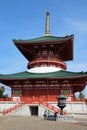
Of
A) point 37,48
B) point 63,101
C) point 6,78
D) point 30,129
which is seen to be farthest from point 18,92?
point 30,129

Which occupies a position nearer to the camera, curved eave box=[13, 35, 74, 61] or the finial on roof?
curved eave box=[13, 35, 74, 61]

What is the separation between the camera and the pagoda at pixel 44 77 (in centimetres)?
4444

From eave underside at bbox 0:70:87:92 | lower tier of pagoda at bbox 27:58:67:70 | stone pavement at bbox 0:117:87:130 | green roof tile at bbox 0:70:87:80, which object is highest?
lower tier of pagoda at bbox 27:58:67:70

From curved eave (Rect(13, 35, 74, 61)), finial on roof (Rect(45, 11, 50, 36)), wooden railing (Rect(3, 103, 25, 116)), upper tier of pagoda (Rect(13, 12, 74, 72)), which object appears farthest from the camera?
finial on roof (Rect(45, 11, 50, 36))

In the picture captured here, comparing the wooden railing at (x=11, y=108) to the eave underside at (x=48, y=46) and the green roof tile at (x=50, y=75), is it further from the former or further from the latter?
the eave underside at (x=48, y=46)

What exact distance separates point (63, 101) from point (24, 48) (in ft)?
74.0

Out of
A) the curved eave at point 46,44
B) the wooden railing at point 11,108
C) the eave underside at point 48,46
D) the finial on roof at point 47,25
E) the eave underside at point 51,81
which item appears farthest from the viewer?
the finial on roof at point 47,25

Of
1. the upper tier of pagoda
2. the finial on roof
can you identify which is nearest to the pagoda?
the upper tier of pagoda

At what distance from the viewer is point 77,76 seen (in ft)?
140

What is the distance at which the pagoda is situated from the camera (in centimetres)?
4444

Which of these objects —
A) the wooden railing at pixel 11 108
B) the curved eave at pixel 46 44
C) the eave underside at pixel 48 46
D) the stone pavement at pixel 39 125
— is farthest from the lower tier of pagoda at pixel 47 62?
the stone pavement at pixel 39 125

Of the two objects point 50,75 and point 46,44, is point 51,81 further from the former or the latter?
point 46,44

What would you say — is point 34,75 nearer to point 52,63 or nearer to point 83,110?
point 52,63

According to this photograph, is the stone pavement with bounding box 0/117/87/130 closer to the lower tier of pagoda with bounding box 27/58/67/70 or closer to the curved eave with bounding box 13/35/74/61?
the curved eave with bounding box 13/35/74/61
